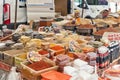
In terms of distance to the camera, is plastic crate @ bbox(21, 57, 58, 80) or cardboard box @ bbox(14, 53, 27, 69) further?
cardboard box @ bbox(14, 53, 27, 69)

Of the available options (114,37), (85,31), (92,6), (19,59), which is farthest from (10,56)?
(92,6)

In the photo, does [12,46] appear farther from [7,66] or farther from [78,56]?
[78,56]

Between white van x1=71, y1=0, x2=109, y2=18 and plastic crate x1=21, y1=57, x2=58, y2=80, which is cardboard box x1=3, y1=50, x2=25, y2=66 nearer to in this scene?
plastic crate x1=21, y1=57, x2=58, y2=80

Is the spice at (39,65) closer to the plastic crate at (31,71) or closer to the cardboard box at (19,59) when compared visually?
the plastic crate at (31,71)

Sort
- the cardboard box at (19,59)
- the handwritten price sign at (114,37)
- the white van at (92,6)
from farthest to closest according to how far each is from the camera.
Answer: the white van at (92,6)
the handwritten price sign at (114,37)
the cardboard box at (19,59)

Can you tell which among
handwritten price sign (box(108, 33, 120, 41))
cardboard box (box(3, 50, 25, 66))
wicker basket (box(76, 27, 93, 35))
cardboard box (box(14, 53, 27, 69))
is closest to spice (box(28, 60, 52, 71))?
cardboard box (box(14, 53, 27, 69))

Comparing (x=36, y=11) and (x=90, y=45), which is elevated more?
(x=36, y=11)

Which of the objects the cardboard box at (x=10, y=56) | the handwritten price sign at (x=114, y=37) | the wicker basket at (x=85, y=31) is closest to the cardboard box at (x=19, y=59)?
the cardboard box at (x=10, y=56)

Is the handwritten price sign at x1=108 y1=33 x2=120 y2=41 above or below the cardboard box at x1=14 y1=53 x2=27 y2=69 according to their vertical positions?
above

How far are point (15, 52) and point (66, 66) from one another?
66cm

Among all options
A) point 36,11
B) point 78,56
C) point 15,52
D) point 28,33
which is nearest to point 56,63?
point 78,56

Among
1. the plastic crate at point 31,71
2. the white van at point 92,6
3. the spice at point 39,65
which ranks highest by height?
the white van at point 92,6

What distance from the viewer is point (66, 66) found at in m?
1.61

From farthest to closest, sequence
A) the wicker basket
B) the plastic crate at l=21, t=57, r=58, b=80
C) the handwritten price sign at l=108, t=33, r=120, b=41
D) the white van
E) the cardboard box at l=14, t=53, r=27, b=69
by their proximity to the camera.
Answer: the white van, the wicker basket, the handwritten price sign at l=108, t=33, r=120, b=41, the cardboard box at l=14, t=53, r=27, b=69, the plastic crate at l=21, t=57, r=58, b=80
